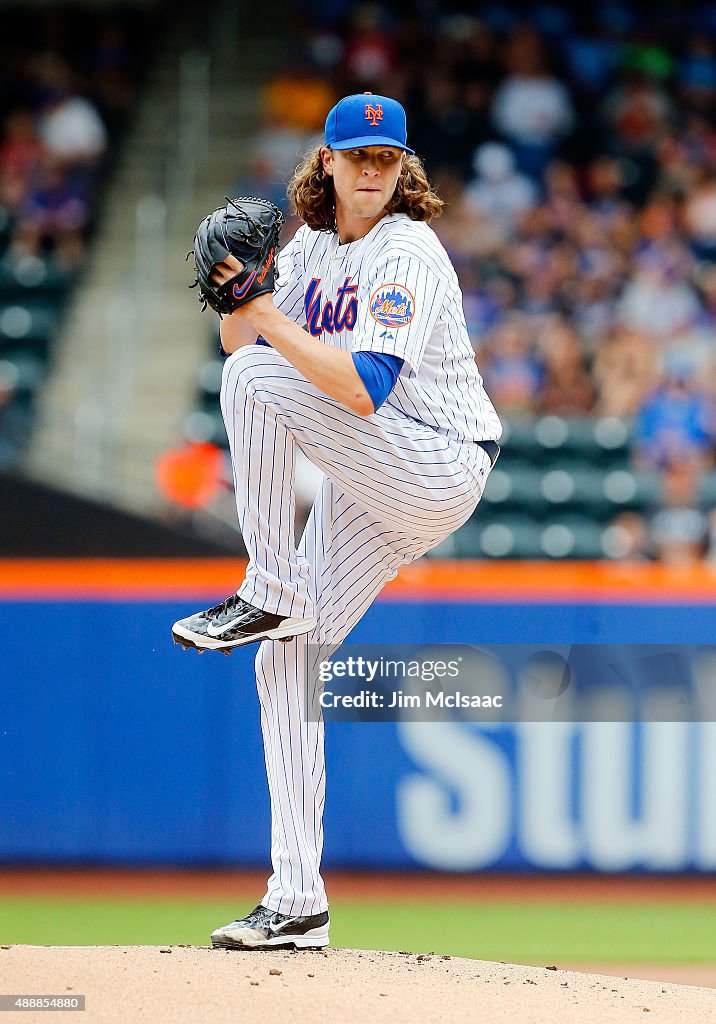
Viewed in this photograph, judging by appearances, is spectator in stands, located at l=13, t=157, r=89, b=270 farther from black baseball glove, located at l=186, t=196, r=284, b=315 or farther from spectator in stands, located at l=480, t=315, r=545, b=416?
black baseball glove, located at l=186, t=196, r=284, b=315

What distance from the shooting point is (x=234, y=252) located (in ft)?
9.72

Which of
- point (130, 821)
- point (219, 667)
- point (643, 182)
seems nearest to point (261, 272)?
point (219, 667)

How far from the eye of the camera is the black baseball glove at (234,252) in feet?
9.72

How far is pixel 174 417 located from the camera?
8492 millimetres

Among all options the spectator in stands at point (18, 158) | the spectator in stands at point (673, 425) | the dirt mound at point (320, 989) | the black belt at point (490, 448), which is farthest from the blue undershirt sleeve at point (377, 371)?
the spectator in stands at point (18, 158)

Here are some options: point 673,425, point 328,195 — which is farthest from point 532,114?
point 328,195

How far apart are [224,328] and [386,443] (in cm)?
51

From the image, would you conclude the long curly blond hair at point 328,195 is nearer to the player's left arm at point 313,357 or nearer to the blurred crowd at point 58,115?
the player's left arm at point 313,357

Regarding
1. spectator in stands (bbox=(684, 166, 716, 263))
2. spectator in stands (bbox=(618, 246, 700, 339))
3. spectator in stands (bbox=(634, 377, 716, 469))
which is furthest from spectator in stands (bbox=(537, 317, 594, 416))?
spectator in stands (bbox=(684, 166, 716, 263))

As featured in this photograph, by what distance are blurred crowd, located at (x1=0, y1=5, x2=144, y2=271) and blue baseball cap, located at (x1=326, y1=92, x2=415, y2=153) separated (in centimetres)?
593

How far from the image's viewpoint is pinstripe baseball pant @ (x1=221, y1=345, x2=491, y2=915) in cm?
315

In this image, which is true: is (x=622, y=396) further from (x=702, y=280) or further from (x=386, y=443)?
(x=386, y=443)

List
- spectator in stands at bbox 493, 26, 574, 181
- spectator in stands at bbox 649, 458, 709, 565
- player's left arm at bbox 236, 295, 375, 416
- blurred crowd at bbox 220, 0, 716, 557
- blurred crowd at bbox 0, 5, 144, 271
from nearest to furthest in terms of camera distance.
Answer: player's left arm at bbox 236, 295, 375, 416 → spectator in stands at bbox 649, 458, 709, 565 → blurred crowd at bbox 220, 0, 716, 557 → blurred crowd at bbox 0, 5, 144, 271 → spectator in stands at bbox 493, 26, 574, 181

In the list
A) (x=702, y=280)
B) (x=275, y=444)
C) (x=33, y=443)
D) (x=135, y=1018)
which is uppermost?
(x=702, y=280)
